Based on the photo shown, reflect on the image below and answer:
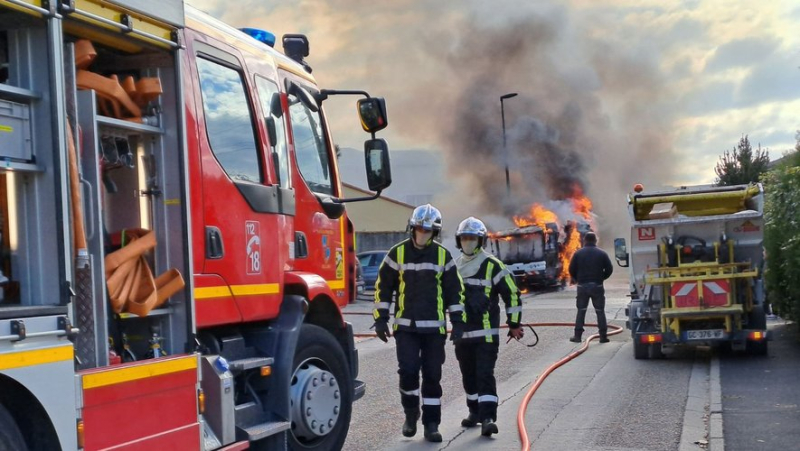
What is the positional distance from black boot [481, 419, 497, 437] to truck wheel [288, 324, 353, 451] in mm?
1460

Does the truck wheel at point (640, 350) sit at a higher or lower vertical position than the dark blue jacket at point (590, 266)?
lower

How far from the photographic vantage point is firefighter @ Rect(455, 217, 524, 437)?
752 cm

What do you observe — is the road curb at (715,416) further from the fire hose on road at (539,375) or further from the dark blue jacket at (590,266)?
the dark blue jacket at (590,266)

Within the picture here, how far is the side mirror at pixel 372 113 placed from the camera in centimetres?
634

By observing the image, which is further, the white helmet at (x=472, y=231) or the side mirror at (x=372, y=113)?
the white helmet at (x=472, y=231)

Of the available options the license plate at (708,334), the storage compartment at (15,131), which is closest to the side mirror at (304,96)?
the storage compartment at (15,131)

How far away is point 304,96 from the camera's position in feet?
21.3

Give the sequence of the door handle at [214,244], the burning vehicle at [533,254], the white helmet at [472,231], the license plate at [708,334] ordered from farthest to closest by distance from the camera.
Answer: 1. the burning vehicle at [533,254]
2. the license plate at [708,334]
3. the white helmet at [472,231]
4. the door handle at [214,244]

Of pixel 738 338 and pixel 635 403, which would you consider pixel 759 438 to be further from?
pixel 738 338

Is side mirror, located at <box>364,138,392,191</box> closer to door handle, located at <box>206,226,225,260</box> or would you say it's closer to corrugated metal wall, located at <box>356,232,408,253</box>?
door handle, located at <box>206,226,225,260</box>

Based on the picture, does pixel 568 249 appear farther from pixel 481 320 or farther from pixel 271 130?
pixel 271 130

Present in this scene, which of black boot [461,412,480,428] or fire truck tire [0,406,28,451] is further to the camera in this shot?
black boot [461,412,480,428]

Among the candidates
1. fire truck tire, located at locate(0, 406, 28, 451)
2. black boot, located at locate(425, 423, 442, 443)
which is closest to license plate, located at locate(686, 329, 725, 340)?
black boot, located at locate(425, 423, 442, 443)

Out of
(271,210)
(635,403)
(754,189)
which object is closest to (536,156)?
(754,189)
